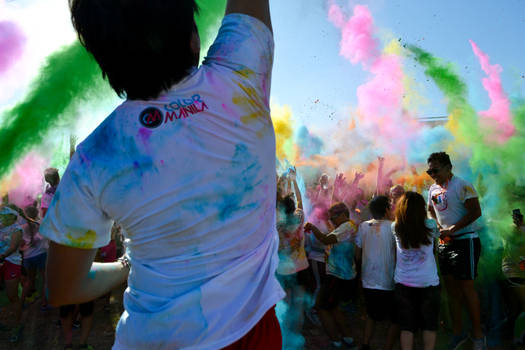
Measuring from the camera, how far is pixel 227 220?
0.96m

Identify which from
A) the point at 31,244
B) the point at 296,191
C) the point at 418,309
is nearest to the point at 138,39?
the point at 418,309

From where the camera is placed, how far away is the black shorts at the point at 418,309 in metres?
3.75

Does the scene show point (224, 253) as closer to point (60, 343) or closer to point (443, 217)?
point (443, 217)

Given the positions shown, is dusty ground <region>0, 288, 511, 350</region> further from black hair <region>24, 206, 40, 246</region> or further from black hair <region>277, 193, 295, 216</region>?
black hair <region>277, 193, 295, 216</region>

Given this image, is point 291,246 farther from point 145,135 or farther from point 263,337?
point 145,135

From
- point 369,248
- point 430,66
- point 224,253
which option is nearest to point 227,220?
point 224,253

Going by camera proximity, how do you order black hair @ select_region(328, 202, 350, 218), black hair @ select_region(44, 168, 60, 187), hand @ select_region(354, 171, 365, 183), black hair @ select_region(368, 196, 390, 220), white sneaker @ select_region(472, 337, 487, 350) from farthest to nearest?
hand @ select_region(354, 171, 365, 183) → black hair @ select_region(44, 168, 60, 187) → black hair @ select_region(328, 202, 350, 218) → black hair @ select_region(368, 196, 390, 220) → white sneaker @ select_region(472, 337, 487, 350)

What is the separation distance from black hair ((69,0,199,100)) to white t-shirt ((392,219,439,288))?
3440mm

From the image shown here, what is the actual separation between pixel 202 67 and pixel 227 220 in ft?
1.25

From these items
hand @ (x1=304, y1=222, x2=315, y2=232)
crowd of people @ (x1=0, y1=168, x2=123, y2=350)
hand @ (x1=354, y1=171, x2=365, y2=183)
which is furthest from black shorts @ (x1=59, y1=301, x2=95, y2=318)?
hand @ (x1=354, y1=171, x2=365, y2=183)

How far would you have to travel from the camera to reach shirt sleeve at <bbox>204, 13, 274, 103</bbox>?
1023mm

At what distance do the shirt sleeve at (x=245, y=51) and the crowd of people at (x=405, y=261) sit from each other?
315 centimetres

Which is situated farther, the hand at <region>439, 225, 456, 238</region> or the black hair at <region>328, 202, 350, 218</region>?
the black hair at <region>328, 202, 350, 218</region>

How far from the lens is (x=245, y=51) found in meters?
1.03
